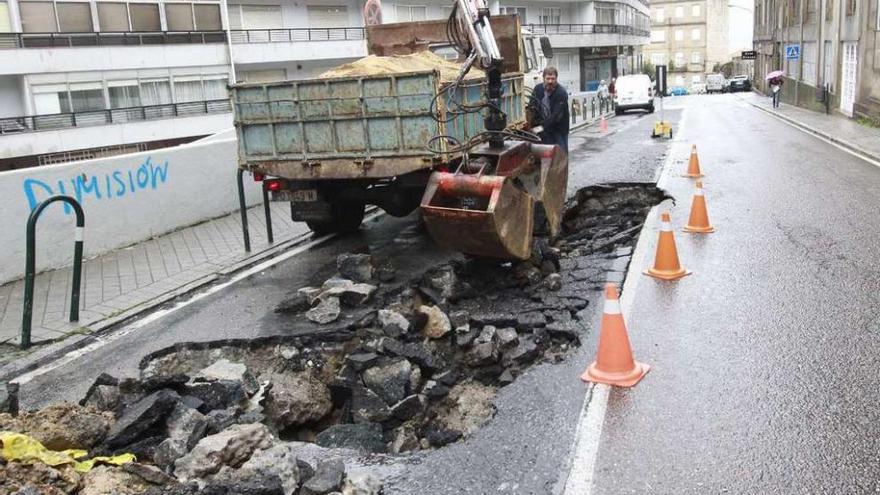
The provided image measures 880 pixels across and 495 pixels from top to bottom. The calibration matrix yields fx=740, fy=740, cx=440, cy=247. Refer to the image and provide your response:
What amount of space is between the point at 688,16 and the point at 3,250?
99.0 meters

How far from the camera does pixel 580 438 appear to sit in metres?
4.54

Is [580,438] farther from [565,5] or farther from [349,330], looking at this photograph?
[565,5]

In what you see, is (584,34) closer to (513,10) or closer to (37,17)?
(513,10)

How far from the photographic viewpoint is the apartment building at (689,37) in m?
94.6

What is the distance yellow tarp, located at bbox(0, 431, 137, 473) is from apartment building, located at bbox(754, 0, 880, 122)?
82.1ft

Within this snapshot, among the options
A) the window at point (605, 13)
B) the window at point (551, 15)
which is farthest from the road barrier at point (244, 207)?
the window at point (605, 13)

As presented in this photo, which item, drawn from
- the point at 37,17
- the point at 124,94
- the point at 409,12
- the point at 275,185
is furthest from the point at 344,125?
the point at 409,12

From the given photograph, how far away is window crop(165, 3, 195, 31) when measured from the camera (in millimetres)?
29016

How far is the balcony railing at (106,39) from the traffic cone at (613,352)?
84.9ft

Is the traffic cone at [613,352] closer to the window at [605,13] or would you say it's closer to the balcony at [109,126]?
the balcony at [109,126]

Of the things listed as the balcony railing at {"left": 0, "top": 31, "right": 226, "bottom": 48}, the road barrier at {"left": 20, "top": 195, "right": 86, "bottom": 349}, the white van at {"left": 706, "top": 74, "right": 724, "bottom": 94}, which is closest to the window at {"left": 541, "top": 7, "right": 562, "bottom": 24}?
the white van at {"left": 706, "top": 74, "right": 724, "bottom": 94}

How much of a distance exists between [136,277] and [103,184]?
2009 mm

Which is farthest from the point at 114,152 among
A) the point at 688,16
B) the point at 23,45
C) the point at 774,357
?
the point at 688,16

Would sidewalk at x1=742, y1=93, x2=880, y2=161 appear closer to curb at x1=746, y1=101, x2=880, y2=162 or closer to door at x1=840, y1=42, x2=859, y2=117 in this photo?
curb at x1=746, y1=101, x2=880, y2=162
